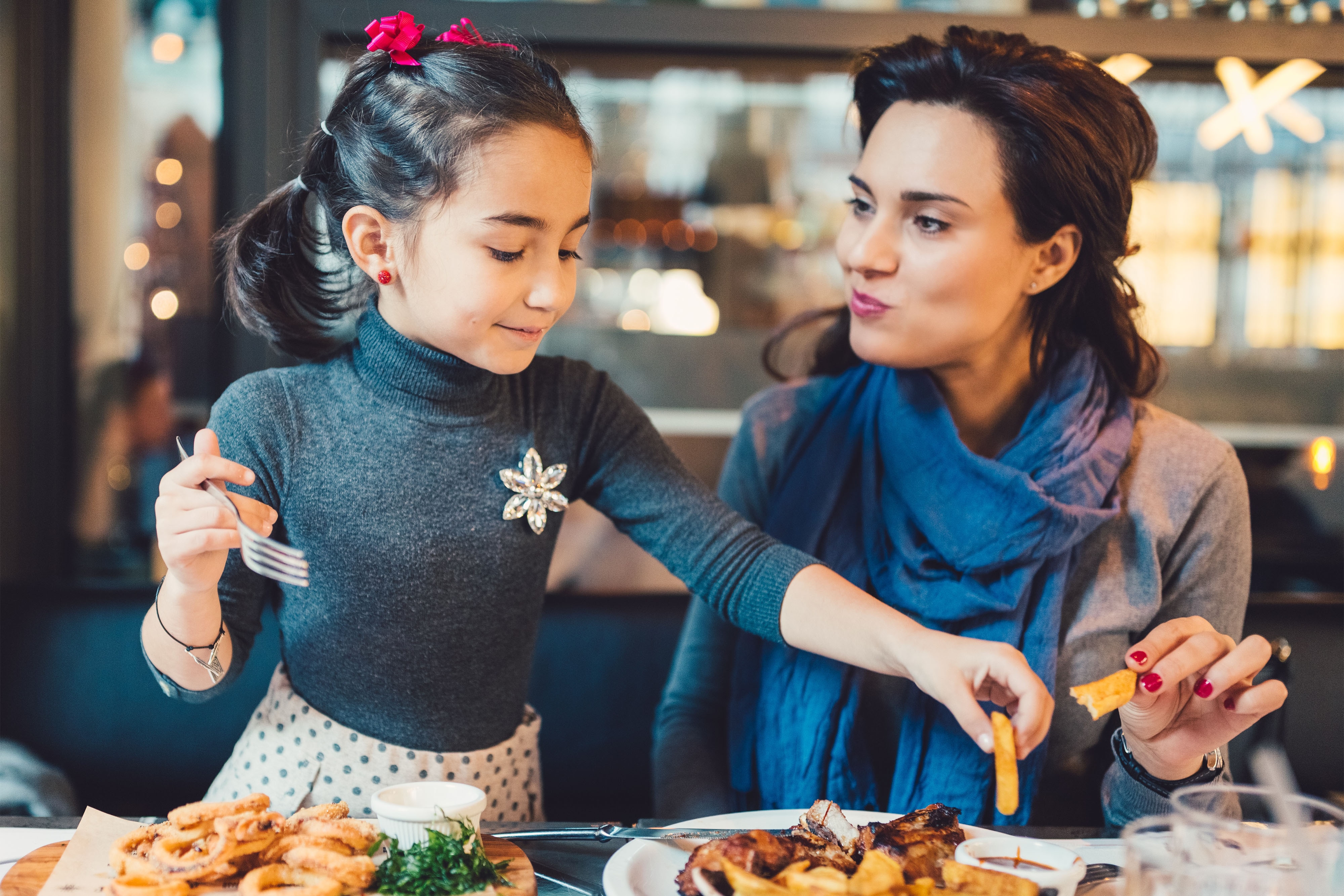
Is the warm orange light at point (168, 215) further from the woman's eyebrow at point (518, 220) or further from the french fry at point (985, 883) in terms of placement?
the french fry at point (985, 883)

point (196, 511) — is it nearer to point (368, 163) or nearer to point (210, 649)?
point (210, 649)

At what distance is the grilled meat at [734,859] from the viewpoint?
2.79ft

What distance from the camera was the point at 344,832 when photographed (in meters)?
0.90

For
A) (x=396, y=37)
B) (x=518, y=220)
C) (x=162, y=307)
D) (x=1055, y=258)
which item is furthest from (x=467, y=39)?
(x=162, y=307)

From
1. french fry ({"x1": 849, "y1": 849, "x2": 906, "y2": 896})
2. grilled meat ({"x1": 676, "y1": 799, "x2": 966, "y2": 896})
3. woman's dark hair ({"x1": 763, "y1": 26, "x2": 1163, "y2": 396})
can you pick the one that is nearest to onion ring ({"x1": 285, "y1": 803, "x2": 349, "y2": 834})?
grilled meat ({"x1": 676, "y1": 799, "x2": 966, "y2": 896})

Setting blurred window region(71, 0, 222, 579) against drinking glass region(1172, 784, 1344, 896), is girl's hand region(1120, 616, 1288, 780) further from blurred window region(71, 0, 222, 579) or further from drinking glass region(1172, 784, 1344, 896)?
blurred window region(71, 0, 222, 579)

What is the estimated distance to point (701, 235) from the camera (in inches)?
132

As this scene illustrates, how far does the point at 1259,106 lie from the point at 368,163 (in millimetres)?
1966

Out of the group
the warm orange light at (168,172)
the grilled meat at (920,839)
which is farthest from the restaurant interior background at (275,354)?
the grilled meat at (920,839)

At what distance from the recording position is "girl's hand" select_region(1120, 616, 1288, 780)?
1075 mm

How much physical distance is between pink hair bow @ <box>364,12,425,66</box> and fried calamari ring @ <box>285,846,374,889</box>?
0.80 m

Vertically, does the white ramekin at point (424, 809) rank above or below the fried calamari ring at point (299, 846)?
above

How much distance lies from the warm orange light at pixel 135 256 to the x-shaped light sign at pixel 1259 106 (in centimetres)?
219

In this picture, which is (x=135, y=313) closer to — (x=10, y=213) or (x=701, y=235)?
(x=10, y=213)
